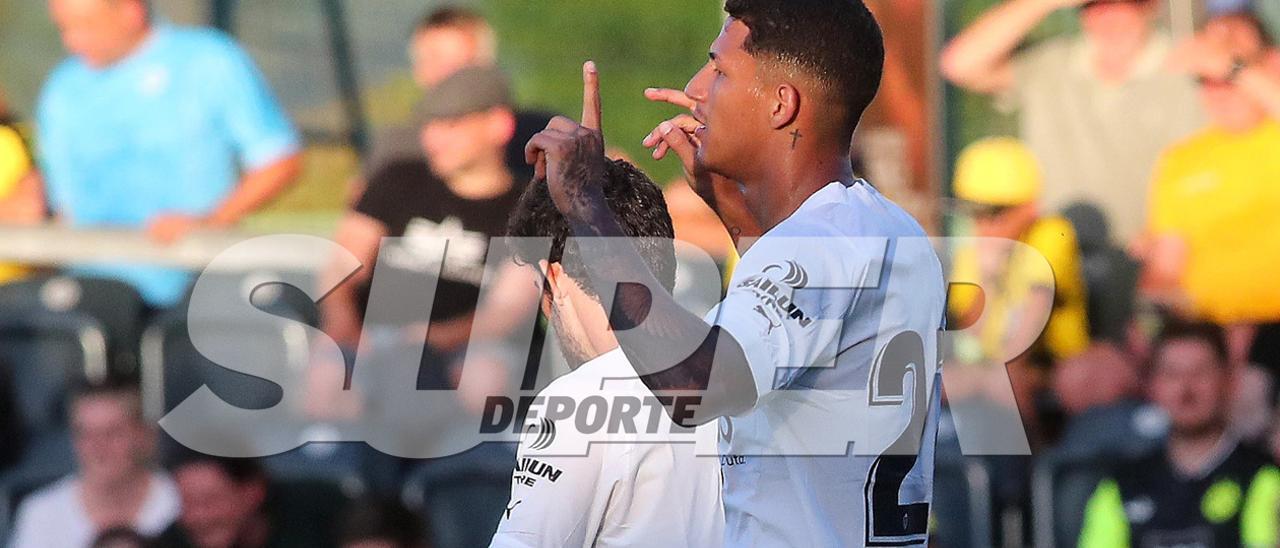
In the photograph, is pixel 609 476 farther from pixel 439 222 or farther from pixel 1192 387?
pixel 1192 387

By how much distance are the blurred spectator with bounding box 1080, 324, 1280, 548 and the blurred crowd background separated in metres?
0.01

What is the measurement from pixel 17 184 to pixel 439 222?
6.18 feet

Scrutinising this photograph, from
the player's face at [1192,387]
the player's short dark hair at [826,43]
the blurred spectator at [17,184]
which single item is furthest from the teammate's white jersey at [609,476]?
the blurred spectator at [17,184]

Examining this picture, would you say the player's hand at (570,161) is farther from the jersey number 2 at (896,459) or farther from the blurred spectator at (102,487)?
the blurred spectator at (102,487)

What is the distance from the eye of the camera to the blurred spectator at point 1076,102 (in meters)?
6.97

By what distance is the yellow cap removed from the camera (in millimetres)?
6930

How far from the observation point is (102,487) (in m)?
5.91

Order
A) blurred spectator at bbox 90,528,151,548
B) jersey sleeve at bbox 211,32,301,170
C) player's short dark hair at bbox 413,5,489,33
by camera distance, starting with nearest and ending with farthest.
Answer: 1. blurred spectator at bbox 90,528,151,548
2. jersey sleeve at bbox 211,32,301,170
3. player's short dark hair at bbox 413,5,489,33

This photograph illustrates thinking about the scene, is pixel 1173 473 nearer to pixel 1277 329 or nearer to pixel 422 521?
pixel 1277 329

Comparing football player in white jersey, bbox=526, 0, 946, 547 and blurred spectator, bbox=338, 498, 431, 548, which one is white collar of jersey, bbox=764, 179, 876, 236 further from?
blurred spectator, bbox=338, 498, 431, 548

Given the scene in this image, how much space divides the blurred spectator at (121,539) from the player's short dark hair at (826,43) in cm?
384

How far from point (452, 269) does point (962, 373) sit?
2.12m

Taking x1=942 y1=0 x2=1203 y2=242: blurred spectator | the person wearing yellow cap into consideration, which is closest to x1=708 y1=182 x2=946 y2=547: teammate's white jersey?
the person wearing yellow cap

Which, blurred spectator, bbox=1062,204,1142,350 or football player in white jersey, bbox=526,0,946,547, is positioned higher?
blurred spectator, bbox=1062,204,1142,350
